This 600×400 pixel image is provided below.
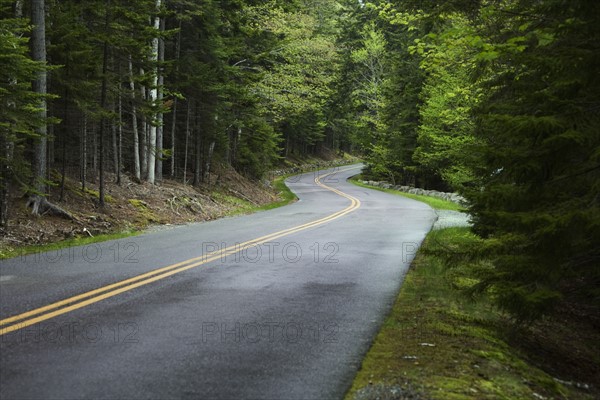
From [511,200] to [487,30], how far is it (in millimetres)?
3823

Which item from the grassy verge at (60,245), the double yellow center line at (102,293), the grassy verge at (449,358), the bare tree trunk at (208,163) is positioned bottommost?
the grassy verge at (60,245)

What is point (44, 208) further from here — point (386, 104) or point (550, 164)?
point (386, 104)

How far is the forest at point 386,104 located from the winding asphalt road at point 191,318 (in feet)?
6.49

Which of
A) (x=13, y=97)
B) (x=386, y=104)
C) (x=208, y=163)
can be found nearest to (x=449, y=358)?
(x=13, y=97)

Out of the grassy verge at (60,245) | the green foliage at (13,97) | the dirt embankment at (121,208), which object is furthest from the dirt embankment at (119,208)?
the green foliage at (13,97)

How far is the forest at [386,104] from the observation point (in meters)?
4.75

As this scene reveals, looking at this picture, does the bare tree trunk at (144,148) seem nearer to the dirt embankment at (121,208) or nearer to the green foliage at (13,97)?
the dirt embankment at (121,208)

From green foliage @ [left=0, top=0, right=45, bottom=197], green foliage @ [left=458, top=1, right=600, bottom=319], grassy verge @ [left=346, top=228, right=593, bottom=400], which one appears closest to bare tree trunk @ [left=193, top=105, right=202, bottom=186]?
green foliage @ [left=0, top=0, right=45, bottom=197]

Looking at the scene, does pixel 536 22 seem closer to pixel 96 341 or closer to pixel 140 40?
pixel 96 341

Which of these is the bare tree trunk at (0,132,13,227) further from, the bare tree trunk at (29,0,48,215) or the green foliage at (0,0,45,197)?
the bare tree trunk at (29,0,48,215)

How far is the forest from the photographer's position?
475 centimetres

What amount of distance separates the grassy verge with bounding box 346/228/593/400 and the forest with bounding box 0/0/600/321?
564 mm

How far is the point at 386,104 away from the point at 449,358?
117 feet

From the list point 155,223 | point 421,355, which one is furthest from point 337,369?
point 155,223
